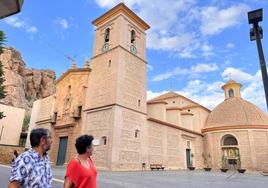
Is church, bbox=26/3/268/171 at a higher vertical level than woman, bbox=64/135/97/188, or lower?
higher

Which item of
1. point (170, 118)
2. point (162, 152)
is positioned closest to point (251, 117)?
point (170, 118)

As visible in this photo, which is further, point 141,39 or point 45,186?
point 141,39

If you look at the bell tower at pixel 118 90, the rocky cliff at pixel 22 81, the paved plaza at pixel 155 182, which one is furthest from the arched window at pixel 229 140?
the rocky cliff at pixel 22 81

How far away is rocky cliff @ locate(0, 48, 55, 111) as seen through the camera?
50.6 metres

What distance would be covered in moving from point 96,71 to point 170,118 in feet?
41.3

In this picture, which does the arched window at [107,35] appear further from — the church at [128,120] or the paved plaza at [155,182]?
the paved plaza at [155,182]

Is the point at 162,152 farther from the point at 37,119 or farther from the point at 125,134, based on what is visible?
the point at 37,119

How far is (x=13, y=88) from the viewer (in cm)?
5128

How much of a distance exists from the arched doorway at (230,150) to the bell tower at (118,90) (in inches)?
574

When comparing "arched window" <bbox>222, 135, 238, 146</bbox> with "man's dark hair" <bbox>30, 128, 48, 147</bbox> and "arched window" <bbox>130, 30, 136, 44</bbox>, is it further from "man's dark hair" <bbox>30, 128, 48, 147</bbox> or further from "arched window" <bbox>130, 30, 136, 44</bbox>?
"man's dark hair" <bbox>30, 128, 48, 147</bbox>

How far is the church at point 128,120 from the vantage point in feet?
60.1

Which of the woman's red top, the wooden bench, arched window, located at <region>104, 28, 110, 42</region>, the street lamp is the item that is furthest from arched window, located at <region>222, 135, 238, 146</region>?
the street lamp

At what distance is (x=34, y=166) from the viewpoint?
2307 mm

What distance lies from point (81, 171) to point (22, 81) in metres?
60.8
